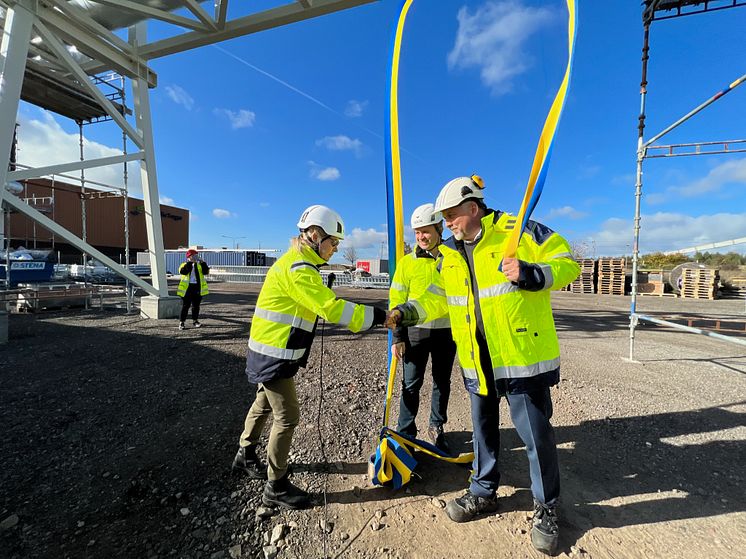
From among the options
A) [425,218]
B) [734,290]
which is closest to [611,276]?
[734,290]

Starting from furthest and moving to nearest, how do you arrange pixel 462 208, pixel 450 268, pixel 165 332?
pixel 165 332
pixel 450 268
pixel 462 208

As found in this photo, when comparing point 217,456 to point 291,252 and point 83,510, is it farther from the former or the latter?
point 291,252

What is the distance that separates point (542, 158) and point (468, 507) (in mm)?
2165

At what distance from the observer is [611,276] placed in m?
20.0

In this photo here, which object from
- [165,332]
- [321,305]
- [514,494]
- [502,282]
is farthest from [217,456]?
[165,332]

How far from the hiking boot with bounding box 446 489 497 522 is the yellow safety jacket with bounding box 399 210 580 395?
722 mm

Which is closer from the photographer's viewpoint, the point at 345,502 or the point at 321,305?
the point at 321,305

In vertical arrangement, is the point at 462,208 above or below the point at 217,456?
above

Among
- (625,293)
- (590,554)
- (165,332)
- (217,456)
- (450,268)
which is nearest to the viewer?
(590,554)

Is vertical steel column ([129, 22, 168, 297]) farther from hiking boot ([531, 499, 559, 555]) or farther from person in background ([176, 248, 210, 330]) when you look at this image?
hiking boot ([531, 499, 559, 555])

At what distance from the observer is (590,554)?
1835 mm

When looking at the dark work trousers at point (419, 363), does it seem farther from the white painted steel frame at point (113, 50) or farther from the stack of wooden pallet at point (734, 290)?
the stack of wooden pallet at point (734, 290)

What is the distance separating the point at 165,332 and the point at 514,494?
749 cm

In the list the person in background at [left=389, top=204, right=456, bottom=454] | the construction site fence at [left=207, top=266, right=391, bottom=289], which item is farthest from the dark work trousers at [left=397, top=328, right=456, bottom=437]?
the construction site fence at [left=207, top=266, right=391, bottom=289]
